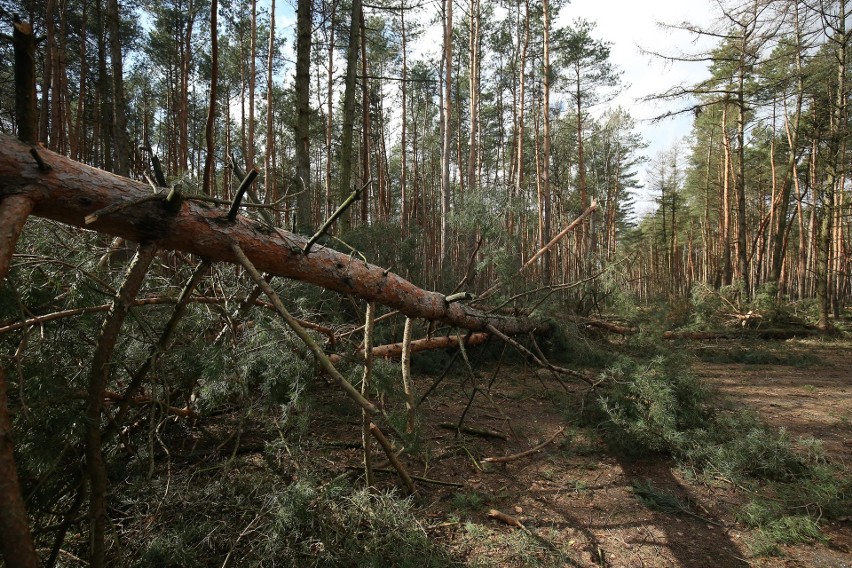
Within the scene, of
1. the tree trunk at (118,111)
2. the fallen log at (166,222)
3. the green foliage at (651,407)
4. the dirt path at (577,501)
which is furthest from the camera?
the tree trunk at (118,111)

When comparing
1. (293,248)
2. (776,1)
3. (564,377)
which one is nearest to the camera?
(293,248)

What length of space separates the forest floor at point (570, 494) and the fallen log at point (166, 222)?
4.99ft

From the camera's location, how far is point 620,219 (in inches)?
1387

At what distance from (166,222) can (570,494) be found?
309 cm

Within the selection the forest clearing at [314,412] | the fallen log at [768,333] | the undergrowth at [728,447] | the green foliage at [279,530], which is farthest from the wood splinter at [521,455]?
the fallen log at [768,333]

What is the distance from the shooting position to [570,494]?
2865 mm

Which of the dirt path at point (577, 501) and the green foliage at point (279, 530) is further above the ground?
the green foliage at point (279, 530)

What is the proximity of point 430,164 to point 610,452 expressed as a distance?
23.6 metres

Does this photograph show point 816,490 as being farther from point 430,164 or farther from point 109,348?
point 430,164

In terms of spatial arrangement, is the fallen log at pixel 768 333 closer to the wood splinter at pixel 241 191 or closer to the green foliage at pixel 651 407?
the green foliage at pixel 651 407

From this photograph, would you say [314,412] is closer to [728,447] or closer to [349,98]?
[728,447]

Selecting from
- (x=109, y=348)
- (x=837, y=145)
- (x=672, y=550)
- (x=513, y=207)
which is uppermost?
(x=837, y=145)

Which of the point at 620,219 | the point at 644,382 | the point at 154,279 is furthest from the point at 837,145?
the point at 620,219

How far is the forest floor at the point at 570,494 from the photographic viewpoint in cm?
222
